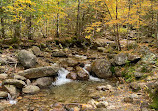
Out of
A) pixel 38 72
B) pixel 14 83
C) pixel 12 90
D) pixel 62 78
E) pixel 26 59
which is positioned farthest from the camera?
pixel 62 78

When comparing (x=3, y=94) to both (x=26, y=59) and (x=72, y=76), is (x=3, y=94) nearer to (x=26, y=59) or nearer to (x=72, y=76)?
(x=26, y=59)

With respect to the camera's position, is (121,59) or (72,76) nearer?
(72,76)

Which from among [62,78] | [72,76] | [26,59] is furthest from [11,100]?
[72,76]

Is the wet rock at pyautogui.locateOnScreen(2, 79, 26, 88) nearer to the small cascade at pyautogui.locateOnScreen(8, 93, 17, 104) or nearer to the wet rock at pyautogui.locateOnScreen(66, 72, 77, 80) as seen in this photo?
the small cascade at pyautogui.locateOnScreen(8, 93, 17, 104)

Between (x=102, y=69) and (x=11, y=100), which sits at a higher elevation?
(x=102, y=69)

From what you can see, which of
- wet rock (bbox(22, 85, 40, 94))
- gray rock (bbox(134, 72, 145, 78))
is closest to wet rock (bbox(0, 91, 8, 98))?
wet rock (bbox(22, 85, 40, 94))

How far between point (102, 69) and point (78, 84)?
2258mm

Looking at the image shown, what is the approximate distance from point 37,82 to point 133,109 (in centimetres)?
529

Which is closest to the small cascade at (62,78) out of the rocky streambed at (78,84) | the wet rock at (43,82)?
the rocky streambed at (78,84)

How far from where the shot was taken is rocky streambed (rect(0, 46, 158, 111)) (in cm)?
515

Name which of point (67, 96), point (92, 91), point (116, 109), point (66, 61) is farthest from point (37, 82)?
point (116, 109)

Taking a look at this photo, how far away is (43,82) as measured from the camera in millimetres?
7586

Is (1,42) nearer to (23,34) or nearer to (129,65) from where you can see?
(23,34)

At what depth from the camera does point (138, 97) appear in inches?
200
